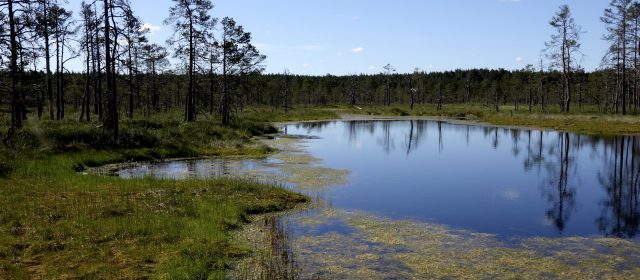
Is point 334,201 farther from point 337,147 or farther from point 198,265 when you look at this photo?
point 337,147

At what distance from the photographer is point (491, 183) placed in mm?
21406

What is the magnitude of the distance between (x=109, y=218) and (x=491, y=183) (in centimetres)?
1587

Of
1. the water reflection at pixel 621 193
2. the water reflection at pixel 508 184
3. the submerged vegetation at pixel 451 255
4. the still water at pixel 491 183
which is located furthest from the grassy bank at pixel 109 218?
the water reflection at pixel 621 193

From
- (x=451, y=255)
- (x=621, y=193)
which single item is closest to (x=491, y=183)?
(x=621, y=193)

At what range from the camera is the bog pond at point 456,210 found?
10.5 metres

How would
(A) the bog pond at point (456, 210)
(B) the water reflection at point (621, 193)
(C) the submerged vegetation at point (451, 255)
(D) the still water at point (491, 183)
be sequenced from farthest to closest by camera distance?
(D) the still water at point (491, 183) → (B) the water reflection at point (621, 193) → (A) the bog pond at point (456, 210) → (C) the submerged vegetation at point (451, 255)

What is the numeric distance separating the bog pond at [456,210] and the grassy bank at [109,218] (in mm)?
1788

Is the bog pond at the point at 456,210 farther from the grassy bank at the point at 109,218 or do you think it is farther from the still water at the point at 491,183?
the grassy bank at the point at 109,218

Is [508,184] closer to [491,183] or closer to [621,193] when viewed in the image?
[491,183]

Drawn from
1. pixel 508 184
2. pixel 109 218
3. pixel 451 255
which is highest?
pixel 109 218

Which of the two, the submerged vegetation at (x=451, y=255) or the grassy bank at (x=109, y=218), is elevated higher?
the grassy bank at (x=109, y=218)

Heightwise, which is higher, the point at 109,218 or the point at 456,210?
the point at 109,218

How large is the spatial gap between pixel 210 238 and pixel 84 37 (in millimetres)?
44369

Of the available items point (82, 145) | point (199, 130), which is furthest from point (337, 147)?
point (82, 145)
